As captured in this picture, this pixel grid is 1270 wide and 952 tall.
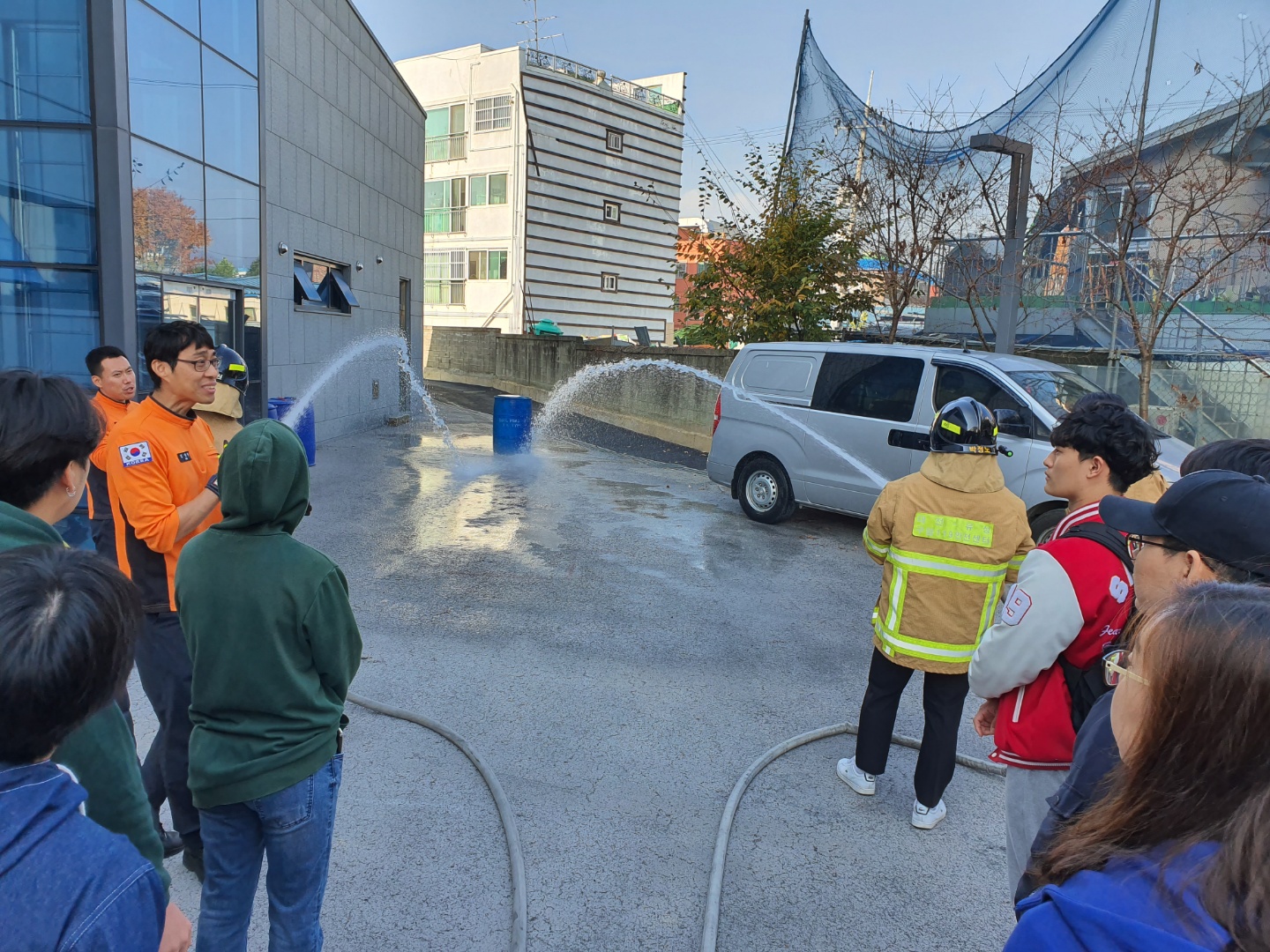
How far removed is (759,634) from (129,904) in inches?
187

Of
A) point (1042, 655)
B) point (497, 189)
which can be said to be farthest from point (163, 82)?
point (497, 189)

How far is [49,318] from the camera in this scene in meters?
7.86

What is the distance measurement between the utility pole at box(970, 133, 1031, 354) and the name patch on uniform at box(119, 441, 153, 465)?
7.83 metres

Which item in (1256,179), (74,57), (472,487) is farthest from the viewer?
(472,487)

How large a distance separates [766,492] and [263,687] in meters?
7.10

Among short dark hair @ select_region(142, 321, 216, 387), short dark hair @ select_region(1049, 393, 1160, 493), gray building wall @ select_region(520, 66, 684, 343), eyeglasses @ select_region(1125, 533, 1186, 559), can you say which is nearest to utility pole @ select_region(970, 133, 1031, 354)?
short dark hair @ select_region(1049, 393, 1160, 493)

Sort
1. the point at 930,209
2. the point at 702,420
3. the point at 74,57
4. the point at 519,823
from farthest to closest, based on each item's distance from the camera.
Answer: the point at 702,420 < the point at 930,209 < the point at 74,57 < the point at 519,823

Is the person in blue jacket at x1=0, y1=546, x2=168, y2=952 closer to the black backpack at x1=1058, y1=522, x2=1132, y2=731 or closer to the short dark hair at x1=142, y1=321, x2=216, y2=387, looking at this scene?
the short dark hair at x1=142, y1=321, x2=216, y2=387

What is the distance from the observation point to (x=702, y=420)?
14422 mm

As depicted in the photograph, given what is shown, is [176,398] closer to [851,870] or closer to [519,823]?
[519,823]

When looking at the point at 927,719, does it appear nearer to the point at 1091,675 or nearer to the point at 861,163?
the point at 1091,675

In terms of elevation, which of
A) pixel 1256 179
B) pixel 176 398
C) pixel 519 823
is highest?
pixel 1256 179

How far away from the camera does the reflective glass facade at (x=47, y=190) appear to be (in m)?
7.56

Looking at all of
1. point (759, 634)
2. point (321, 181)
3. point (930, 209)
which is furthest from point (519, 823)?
point (321, 181)
